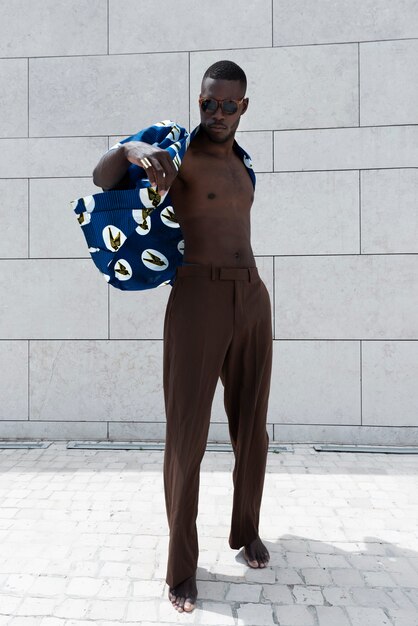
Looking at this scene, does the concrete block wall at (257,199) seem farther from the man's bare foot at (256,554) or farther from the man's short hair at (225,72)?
the man's short hair at (225,72)

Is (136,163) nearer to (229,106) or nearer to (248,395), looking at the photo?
(229,106)

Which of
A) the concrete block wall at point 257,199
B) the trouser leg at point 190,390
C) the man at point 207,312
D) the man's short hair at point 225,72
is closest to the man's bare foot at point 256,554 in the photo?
the man at point 207,312

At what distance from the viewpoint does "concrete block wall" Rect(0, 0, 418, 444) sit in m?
4.63

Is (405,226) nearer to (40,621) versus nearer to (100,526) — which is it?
(100,526)

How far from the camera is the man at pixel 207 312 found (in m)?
2.28

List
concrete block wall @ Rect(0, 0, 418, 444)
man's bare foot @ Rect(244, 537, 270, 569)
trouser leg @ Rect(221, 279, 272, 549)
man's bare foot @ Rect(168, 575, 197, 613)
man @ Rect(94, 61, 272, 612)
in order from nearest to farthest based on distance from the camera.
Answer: man's bare foot @ Rect(168, 575, 197, 613)
man @ Rect(94, 61, 272, 612)
trouser leg @ Rect(221, 279, 272, 549)
man's bare foot @ Rect(244, 537, 270, 569)
concrete block wall @ Rect(0, 0, 418, 444)

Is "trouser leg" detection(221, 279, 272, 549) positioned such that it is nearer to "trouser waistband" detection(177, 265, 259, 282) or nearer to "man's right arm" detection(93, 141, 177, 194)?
"trouser waistband" detection(177, 265, 259, 282)

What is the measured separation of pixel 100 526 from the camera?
9.93 ft

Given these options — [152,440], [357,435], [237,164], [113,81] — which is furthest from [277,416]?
[113,81]

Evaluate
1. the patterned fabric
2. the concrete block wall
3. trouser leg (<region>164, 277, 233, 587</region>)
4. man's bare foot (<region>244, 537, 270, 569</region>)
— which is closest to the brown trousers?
trouser leg (<region>164, 277, 233, 587</region>)

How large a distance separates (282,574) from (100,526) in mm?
1185

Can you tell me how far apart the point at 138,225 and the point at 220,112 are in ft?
2.15

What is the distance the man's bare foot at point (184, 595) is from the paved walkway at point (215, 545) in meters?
0.03

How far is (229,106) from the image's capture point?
226 cm
